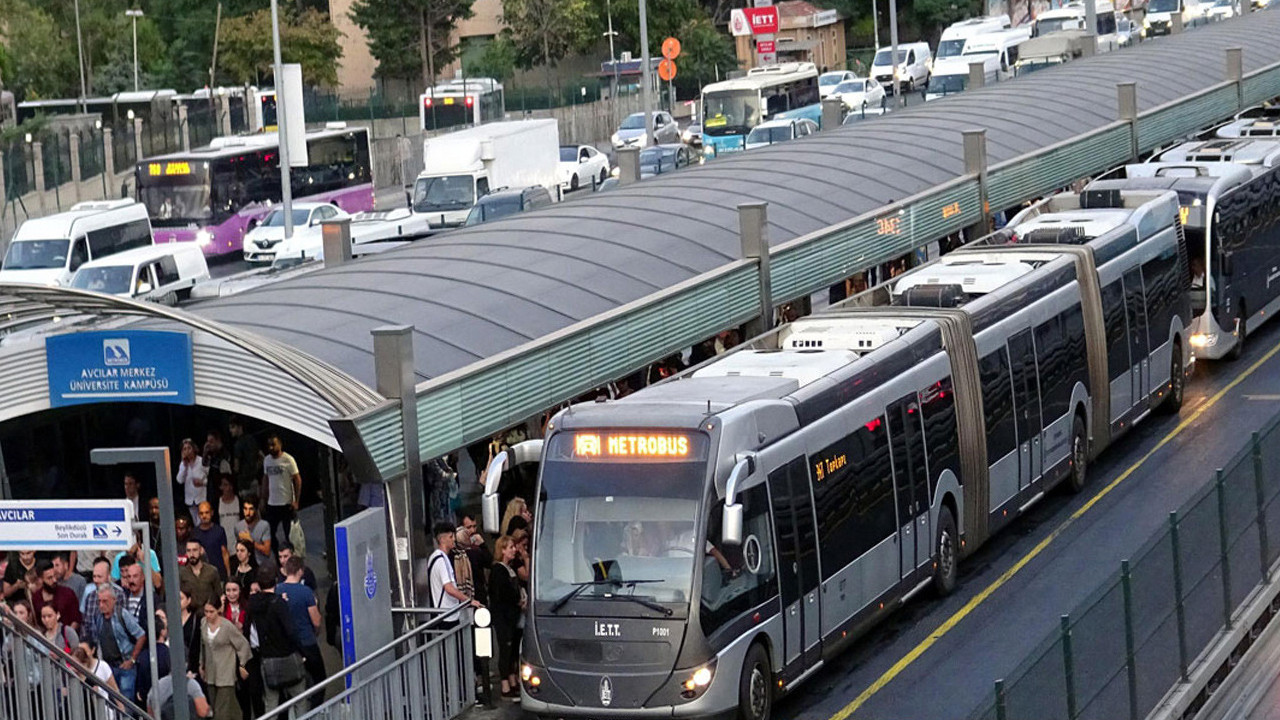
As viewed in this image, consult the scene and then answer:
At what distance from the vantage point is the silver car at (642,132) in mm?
74312

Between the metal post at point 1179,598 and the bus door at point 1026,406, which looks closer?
the metal post at point 1179,598

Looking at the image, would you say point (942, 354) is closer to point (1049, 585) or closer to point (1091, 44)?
point (1049, 585)

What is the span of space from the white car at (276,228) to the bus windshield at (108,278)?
926 cm

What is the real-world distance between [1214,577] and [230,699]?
7.86 meters

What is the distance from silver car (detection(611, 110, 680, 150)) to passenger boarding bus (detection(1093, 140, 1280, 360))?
40.8m

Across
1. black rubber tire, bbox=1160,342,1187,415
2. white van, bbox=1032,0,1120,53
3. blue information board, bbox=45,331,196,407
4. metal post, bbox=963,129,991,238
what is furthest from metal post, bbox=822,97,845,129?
white van, bbox=1032,0,1120,53

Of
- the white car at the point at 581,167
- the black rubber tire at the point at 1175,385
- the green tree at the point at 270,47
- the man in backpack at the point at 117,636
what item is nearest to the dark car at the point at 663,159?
the white car at the point at 581,167

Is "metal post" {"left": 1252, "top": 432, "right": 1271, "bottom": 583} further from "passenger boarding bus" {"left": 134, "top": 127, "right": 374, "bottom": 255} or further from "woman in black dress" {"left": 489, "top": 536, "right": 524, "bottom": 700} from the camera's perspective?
"passenger boarding bus" {"left": 134, "top": 127, "right": 374, "bottom": 255}

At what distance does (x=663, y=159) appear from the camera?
190 ft

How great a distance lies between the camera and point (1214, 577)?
52.9ft

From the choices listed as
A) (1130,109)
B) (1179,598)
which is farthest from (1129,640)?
(1130,109)

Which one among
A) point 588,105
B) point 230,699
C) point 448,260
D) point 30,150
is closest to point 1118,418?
point 448,260

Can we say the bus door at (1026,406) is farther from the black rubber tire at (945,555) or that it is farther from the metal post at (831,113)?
the metal post at (831,113)

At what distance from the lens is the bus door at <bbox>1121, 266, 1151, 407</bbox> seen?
26.1m
